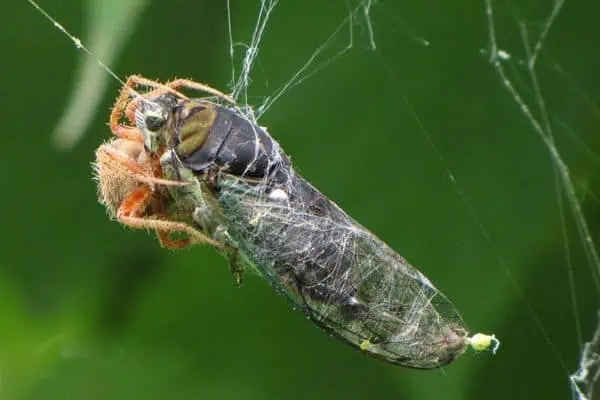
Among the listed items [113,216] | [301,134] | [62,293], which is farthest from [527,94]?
[62,293]

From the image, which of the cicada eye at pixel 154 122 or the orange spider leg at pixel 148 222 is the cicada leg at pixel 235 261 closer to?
the orange spider leg at pixel 148 222

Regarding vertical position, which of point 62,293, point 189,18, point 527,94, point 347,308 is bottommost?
point 62,293

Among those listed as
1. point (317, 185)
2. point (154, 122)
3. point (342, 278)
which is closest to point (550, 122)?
point (317, 185)

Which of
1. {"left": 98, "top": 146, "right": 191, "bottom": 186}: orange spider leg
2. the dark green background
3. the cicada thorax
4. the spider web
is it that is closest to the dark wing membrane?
the cicada thorax

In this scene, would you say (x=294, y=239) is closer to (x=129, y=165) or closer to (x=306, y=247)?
(x=306, y=247)

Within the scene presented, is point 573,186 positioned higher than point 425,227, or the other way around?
point 573,186

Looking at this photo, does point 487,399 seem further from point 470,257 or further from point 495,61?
point 495,61
